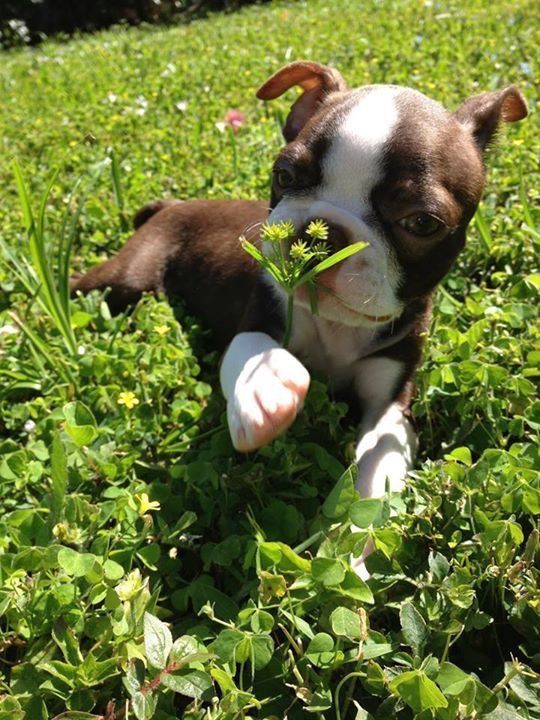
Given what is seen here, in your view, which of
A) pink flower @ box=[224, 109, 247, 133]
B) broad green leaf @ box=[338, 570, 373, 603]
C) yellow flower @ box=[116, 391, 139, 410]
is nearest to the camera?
broad green leaf @ box=[338, 570, 373, 603]

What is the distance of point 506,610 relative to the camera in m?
1.92

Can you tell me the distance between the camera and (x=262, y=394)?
7.72 feet

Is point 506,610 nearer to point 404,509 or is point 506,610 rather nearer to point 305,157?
point 404,509

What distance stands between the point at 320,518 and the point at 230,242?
6.07ft

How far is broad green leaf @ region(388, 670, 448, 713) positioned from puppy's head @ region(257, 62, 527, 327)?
3.95 ft

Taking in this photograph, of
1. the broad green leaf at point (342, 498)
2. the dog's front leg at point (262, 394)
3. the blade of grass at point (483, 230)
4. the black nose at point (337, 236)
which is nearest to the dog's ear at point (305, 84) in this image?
the blade of grass at point (483, 230)

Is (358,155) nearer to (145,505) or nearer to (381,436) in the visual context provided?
(381,436)

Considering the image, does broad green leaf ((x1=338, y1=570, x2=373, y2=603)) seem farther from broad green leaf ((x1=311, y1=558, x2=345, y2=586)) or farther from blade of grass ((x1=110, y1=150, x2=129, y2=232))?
blade of grass ((x1=110, y1=150, x2=129, y2=232))

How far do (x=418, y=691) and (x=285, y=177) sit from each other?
1.76m

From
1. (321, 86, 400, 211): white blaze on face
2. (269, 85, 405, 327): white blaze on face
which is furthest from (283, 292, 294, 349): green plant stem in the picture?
(321, 86, 400, 211): white blaze on face

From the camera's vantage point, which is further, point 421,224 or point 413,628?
point 421,224

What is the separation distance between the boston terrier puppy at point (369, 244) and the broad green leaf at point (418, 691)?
2.09 ft

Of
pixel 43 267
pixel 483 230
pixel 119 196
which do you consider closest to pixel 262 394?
pixel 43 267

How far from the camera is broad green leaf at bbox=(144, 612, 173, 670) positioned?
1766mm
